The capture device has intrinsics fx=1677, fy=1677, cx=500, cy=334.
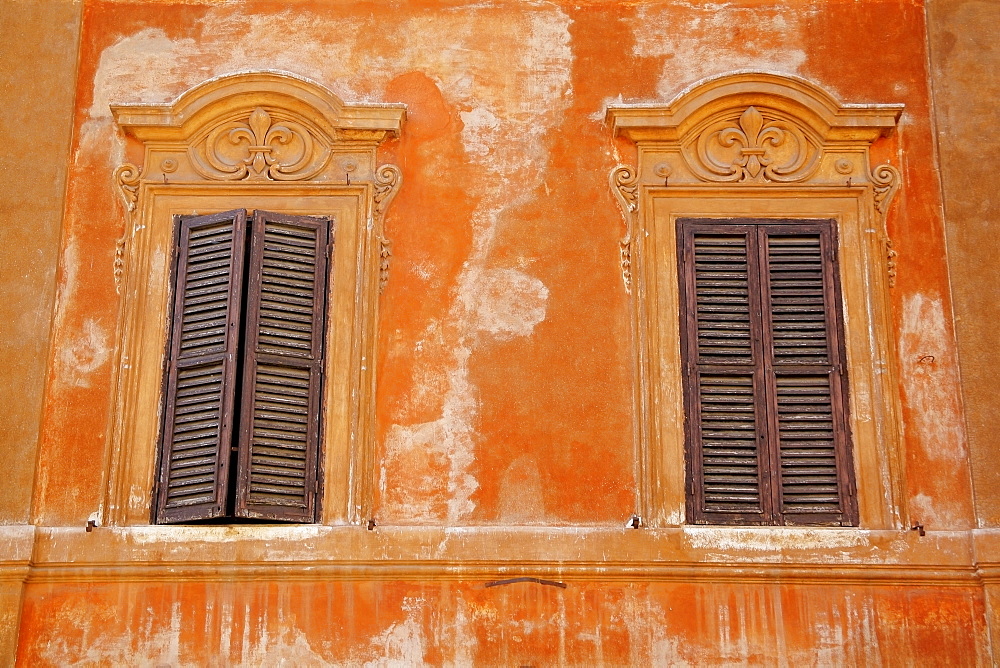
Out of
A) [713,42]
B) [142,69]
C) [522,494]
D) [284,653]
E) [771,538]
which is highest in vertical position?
[713,42]

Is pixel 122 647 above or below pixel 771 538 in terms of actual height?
below

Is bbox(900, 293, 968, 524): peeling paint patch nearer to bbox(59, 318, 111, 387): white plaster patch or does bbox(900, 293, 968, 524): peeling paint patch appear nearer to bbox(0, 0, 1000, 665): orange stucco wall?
bbox(0, 0, 1000, 665): orange stucco wall

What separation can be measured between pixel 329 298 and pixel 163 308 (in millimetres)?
1006

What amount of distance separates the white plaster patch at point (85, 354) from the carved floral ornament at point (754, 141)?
3.26 metres

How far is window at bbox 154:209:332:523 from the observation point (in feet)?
31.7

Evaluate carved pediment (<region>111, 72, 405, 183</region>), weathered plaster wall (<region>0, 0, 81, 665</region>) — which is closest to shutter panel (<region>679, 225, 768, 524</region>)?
carved pediment (<region>111, 72, 405, 183</region>)

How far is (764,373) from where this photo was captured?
32.8 feet

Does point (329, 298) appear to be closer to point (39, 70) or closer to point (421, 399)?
point (421, 399)

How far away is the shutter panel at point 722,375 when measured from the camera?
975cm

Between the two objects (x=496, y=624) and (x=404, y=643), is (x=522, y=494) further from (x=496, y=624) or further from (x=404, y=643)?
(x=404, y=643)

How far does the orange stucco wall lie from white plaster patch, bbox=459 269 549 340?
2 centimetres

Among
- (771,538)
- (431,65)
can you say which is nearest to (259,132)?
(431,65)

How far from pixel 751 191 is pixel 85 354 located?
4173 millimetres

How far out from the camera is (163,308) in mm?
10148
